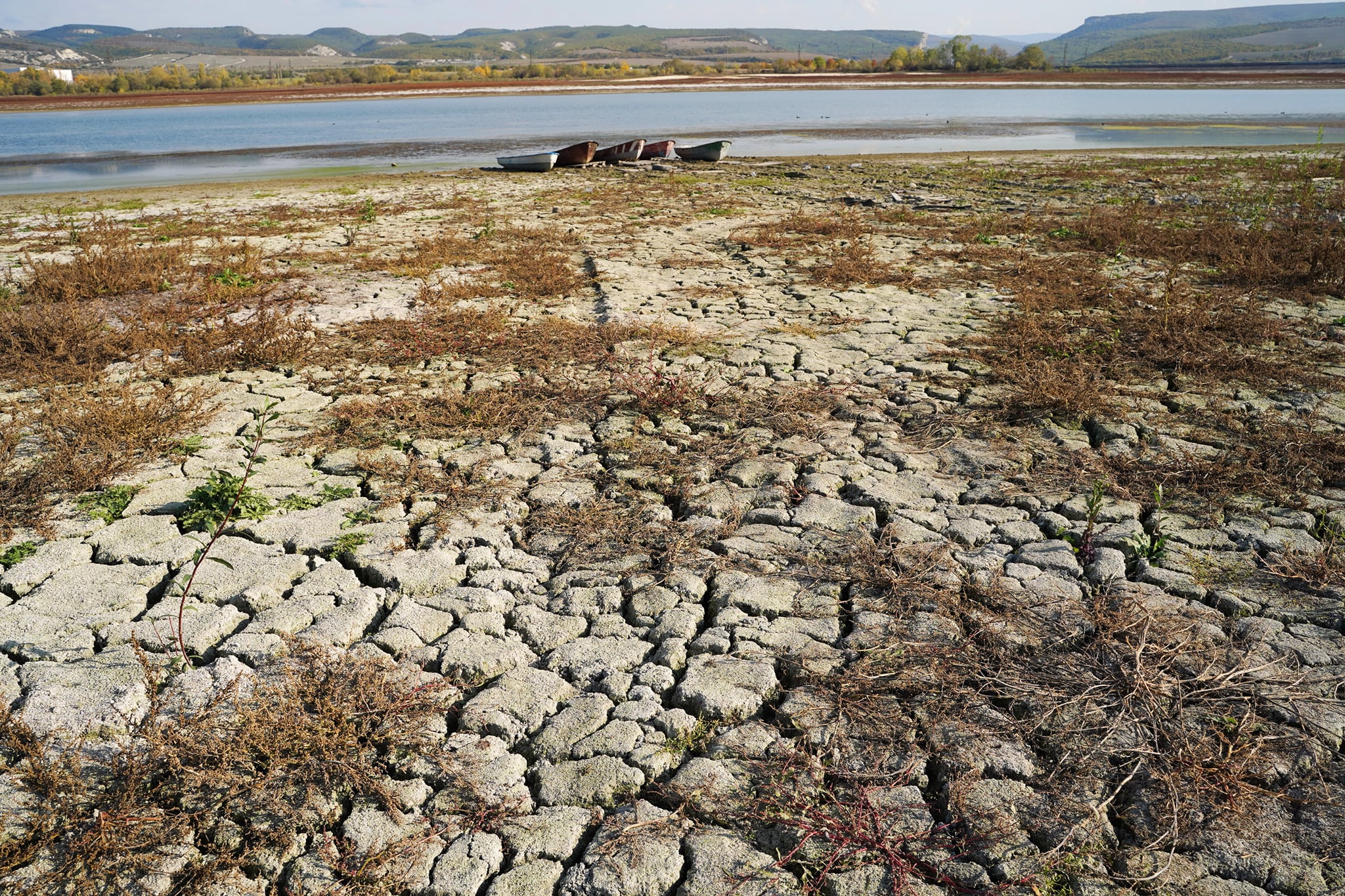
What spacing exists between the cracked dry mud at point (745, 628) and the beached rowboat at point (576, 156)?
15.4 metres

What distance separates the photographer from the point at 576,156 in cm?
2117

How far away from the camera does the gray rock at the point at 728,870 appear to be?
2568 millimetres

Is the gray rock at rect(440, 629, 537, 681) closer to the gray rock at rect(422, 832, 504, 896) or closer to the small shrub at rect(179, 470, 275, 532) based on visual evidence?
the gray rock at rect(422, 832, 504, 896)

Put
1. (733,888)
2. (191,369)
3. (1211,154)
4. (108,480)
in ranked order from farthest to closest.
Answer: (1211,154) < (191,369) < (108,480) < (733,888)

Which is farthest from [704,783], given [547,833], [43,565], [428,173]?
[428,173]

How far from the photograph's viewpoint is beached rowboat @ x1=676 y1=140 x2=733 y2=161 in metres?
22.1

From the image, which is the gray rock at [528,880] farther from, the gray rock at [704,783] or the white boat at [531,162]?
the white boat at [531,162]

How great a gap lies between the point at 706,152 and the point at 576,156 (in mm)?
3551

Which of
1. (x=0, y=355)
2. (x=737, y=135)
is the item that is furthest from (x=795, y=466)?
(x=737, y=135)

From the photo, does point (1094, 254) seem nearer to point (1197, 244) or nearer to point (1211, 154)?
point (1197, 244)

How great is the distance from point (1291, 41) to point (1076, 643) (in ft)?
700

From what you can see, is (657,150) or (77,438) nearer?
(77,438)

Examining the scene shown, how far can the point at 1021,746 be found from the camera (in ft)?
10.1

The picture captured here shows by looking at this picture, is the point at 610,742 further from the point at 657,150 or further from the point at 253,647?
the point at 657,150
